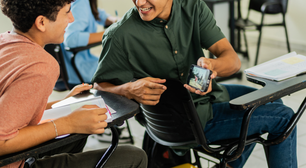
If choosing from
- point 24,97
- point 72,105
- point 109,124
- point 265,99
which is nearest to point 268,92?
point 265,99

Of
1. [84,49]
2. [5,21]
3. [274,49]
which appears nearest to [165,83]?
[84,49]

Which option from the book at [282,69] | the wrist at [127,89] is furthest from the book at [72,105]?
the book at [282,69]

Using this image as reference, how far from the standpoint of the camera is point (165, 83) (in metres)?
1.21

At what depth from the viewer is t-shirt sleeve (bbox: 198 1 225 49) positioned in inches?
62.2

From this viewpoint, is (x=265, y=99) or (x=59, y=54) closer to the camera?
(x=265, y=99)

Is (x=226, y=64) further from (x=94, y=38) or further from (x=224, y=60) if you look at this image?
(x=94, y=38)

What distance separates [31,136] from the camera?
0.92 meters

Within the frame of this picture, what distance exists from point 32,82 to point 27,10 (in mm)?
225

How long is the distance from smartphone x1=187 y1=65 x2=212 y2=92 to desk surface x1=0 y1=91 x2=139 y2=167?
265 millimetres

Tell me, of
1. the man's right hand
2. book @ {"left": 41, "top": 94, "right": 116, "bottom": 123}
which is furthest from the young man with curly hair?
→ the man's right hand

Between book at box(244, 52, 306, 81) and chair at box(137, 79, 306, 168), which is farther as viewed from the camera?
book at box(244, 52, 306, 81)

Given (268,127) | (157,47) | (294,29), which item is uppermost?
(157,47)

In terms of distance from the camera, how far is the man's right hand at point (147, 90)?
1.25m

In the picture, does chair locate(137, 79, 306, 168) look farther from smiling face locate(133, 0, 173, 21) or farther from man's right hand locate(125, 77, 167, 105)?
smiling face locate(133, 0, 173, 21)
